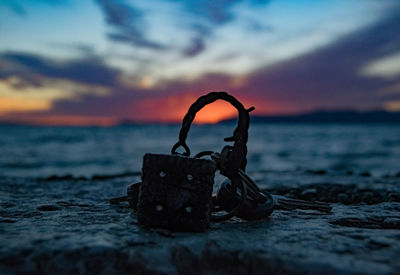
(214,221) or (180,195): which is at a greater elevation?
(180,195)

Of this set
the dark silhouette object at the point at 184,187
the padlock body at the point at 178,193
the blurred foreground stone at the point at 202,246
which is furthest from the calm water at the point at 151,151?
the padlock body at the point at 178,193

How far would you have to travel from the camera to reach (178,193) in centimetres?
212

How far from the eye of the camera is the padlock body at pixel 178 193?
2.09 metres

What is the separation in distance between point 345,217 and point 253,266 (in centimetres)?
137

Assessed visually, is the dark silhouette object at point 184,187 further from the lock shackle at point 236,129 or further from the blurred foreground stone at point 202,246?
the blurred foreground stone at point 202,246

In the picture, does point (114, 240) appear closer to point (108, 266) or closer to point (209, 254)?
point (108, 266)

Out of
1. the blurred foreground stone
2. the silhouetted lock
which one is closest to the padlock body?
the silhouetted lock

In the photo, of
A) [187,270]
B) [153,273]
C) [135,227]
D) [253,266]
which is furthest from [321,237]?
[135,227]

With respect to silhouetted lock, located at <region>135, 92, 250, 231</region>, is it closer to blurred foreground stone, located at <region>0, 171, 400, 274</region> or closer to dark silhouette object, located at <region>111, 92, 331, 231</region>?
dark silhouette object, located at <region>111, 92, 331, 231</region>

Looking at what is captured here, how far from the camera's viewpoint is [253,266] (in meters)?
1.63

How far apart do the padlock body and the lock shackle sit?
259 mm

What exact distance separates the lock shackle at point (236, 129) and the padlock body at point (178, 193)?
0.26 metres

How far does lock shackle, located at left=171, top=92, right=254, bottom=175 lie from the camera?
232cm

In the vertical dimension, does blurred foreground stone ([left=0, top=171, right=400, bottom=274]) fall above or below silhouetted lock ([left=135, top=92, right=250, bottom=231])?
below
